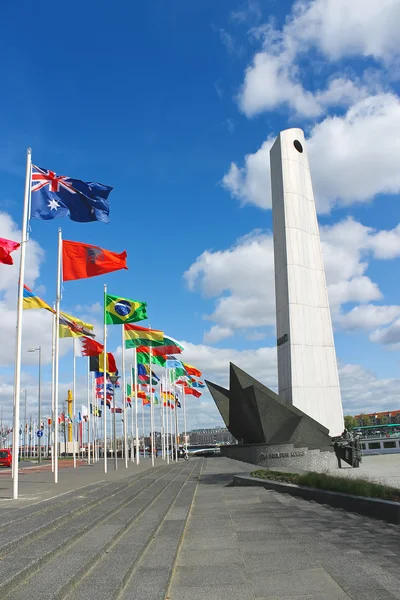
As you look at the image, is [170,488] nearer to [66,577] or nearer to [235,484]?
[235,484]

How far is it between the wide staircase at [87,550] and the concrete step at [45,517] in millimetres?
12

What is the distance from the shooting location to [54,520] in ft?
28.9

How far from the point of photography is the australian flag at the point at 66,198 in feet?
50.2

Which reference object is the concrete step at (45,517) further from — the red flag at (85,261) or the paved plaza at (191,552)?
the red flag at (85,261)

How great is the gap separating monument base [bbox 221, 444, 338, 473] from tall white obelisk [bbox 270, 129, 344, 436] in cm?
415

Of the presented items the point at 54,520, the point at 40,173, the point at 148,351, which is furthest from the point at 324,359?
the point at 54,520

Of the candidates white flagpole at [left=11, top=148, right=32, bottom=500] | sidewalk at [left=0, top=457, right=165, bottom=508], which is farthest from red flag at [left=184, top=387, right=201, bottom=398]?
white flagpole at [left=11, top=148, right=32, bottom=500]

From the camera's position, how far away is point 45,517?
923 cm

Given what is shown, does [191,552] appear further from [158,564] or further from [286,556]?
[286,556]

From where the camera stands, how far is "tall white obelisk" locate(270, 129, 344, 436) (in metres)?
30.8

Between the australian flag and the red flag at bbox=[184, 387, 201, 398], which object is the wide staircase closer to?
the australian flag

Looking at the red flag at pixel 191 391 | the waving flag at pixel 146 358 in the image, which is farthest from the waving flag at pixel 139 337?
the red flag at pixel 191 391

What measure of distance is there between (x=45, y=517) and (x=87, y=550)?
233cm

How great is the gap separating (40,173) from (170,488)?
11.0 m
